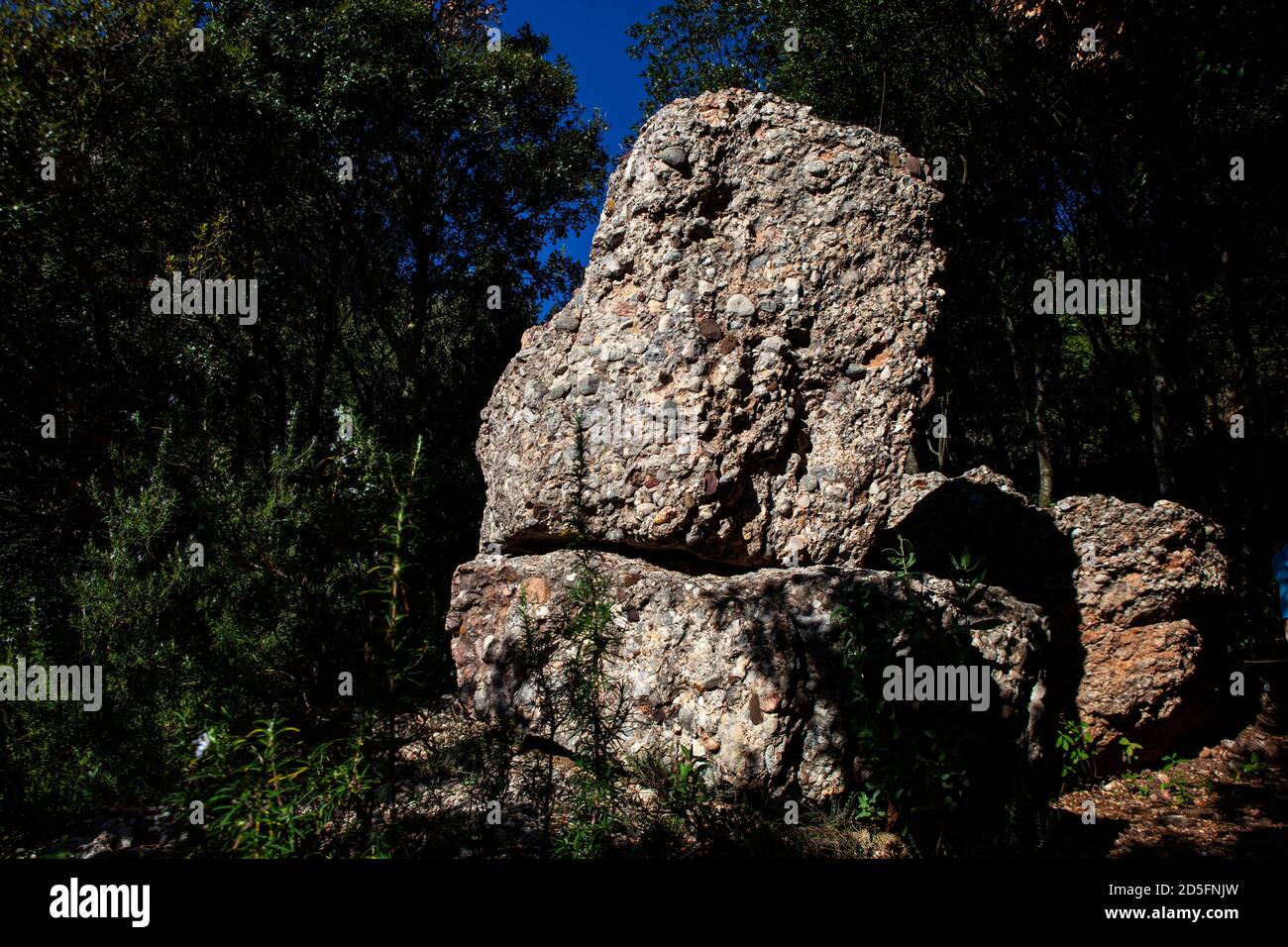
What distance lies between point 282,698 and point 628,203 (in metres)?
3.80

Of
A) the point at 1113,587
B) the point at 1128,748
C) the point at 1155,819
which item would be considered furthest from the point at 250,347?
the point at 1155,819

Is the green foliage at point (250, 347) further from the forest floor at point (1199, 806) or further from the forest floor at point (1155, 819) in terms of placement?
the forest floor at point (1199, 806)

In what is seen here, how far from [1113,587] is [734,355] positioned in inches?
136

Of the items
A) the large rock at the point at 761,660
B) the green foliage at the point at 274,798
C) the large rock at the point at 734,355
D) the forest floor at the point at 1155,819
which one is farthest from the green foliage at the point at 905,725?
the green foliage at the point at 274,798

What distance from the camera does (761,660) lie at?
3.99m

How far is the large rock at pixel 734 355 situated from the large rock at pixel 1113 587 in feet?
3.38

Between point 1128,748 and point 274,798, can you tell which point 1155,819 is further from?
point 274,798

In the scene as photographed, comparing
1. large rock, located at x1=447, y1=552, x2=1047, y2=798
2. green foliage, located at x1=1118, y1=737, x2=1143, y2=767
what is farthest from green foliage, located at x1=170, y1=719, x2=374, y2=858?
green foliage, located at x1=1118, y1=737, x2=1143, y2=767

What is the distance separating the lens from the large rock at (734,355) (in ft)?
15.2

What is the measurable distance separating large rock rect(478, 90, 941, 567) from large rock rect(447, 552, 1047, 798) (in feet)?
1.38

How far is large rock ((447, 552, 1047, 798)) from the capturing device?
3.90 metres

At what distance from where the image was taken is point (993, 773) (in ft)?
13.7

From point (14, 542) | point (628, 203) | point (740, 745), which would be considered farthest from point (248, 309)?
point (740, 745)

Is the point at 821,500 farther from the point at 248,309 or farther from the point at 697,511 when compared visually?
the point at 248,309
